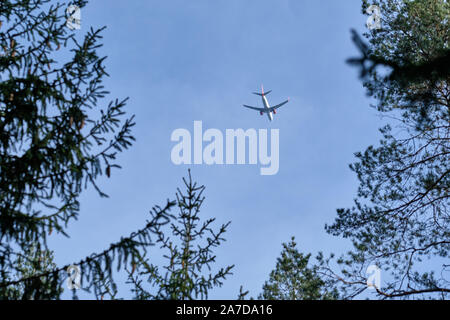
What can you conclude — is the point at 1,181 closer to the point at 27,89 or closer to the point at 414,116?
the point at 27,89

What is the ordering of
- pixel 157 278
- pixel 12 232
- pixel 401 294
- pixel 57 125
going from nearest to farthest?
1. pixel 12 232
2. pixel 57 125
3. pixel 157 278
4. pixel 401 294

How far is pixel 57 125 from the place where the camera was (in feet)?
20.9

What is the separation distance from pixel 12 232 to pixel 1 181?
26.6 inches

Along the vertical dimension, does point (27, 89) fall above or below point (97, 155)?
above

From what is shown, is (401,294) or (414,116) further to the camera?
(414,116)

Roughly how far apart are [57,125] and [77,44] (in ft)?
4.34

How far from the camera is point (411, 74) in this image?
3.43 m

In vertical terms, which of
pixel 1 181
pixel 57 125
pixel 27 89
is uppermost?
pixel 27 89

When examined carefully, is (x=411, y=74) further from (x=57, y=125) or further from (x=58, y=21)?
(x=58, y=21)

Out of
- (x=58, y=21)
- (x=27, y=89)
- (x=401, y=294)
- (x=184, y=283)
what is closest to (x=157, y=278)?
(x=184, y=283)
